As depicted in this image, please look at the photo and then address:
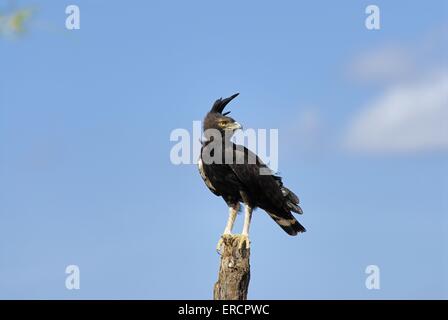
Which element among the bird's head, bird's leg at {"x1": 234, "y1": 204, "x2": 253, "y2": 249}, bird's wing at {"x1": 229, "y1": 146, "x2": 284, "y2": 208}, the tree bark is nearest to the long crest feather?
the bird's head

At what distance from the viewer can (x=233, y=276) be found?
1032 centimetres

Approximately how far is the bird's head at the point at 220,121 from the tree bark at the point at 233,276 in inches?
118

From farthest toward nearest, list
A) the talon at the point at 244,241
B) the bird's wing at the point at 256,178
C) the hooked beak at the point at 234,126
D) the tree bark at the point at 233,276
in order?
the hooked beak at the point at 234,126
the bird's wing at the point at 256,178
the talon at the point at 244,241
the tree bark at the point at 233,276

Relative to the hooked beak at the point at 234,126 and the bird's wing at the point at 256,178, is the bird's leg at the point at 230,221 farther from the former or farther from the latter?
the hooked beak at the point at 234,126

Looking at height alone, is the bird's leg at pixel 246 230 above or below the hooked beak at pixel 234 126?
below

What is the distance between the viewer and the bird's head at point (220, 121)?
510 inches

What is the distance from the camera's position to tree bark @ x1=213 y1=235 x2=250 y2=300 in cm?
1021

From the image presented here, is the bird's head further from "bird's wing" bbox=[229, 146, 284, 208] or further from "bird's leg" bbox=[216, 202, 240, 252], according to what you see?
"bird's leg" bbox=[216, 202, 240, 252]

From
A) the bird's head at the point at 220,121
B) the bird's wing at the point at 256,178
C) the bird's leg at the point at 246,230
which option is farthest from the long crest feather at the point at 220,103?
the bird's leg at the point at 246,230

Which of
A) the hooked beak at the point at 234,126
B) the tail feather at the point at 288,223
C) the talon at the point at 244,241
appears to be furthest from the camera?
the hooked beak at the point at 234,126

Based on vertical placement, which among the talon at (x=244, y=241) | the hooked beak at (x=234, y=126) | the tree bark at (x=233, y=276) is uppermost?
the hooked beak at (x=234, y=126)

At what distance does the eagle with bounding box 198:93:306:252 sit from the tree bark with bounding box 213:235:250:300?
1.38 m
